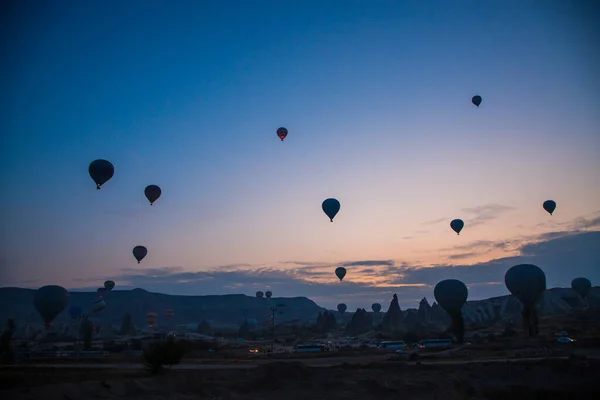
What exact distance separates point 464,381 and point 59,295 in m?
62.8

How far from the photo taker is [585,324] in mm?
91625

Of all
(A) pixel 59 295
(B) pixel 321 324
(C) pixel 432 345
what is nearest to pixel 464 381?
(C) pixel 432 345

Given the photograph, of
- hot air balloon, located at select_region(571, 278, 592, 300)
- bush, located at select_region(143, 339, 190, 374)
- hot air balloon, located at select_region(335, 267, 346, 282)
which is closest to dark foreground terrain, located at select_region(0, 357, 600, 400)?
bush, located at select_region(143, 339, 190, 374)

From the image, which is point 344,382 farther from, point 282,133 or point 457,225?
point 457,225

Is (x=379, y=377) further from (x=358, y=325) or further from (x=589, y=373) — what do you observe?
(x=358, y=325)

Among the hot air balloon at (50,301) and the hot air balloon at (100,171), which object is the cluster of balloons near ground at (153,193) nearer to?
the hot air balloon at (100,171)

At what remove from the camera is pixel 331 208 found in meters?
55.1

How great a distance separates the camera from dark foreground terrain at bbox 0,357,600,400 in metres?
24.7

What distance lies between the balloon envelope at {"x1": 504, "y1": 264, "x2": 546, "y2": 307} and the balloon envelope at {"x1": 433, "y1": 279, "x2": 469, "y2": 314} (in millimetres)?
7543

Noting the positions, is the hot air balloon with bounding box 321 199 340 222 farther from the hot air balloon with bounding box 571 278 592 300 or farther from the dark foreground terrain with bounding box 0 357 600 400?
the hot air balloon with bounding box 571 278 592 300

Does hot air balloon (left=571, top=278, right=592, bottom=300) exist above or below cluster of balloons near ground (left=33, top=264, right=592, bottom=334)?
above

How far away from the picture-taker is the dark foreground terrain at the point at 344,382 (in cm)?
2470

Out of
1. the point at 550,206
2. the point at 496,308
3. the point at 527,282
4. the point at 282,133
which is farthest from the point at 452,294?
the point at 496,308

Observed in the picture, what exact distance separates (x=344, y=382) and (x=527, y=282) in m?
53.2
